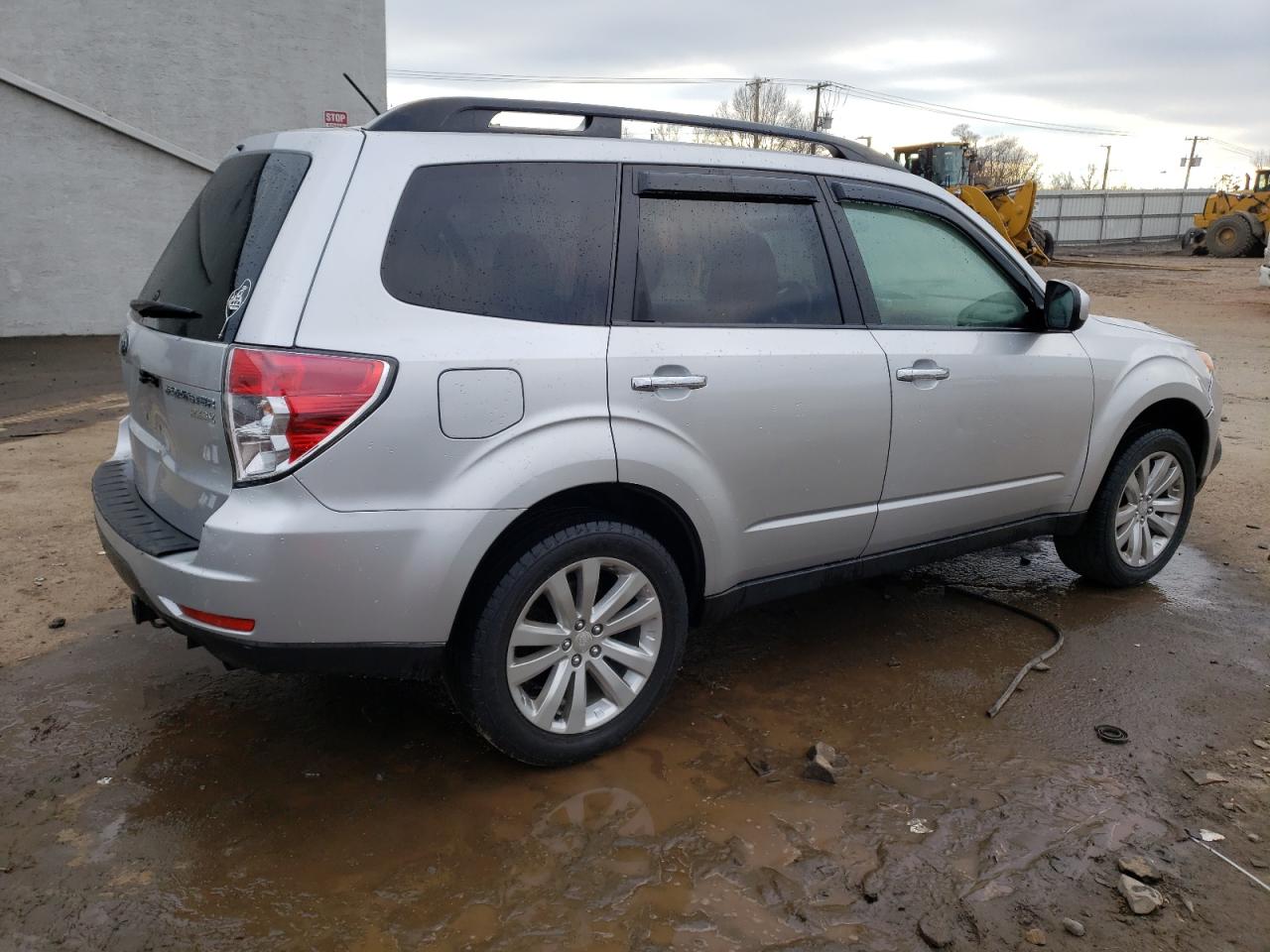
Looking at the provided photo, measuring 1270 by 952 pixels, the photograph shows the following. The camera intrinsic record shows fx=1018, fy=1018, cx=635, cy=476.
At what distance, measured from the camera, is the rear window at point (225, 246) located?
2.71 m

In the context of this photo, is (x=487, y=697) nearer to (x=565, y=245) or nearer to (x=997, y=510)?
(x=565, y=245)

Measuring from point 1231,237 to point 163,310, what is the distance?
3502 centimetres

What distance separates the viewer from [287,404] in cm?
253

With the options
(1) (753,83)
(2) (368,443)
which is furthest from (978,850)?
(1) (753,83)

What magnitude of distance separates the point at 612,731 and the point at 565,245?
4.89 feet

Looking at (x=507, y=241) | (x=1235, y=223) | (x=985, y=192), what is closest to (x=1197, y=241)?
(x=1235, y=223)

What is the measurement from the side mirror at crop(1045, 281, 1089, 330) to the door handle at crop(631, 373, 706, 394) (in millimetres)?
1774

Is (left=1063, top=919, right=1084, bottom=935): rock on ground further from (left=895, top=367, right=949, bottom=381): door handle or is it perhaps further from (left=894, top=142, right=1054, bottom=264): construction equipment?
(left=894, top=142, right=1054, bottom=264): construction equipment

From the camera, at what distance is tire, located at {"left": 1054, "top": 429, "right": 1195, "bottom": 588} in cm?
452

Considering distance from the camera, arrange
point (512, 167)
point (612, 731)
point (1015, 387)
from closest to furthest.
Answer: point (512, 167)
point (612, 731)
point (1015, 387)

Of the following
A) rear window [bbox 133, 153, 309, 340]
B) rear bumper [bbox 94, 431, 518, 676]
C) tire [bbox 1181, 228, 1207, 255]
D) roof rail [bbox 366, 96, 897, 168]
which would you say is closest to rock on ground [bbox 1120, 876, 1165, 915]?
rear bumper [bbox 94, 431, 518, 676]

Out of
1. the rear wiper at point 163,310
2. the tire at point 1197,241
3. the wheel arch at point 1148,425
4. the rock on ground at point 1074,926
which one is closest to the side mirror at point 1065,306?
the wheel arch at point 1148,425

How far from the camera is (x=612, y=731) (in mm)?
3162

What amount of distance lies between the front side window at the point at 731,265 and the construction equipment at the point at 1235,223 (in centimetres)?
3309
